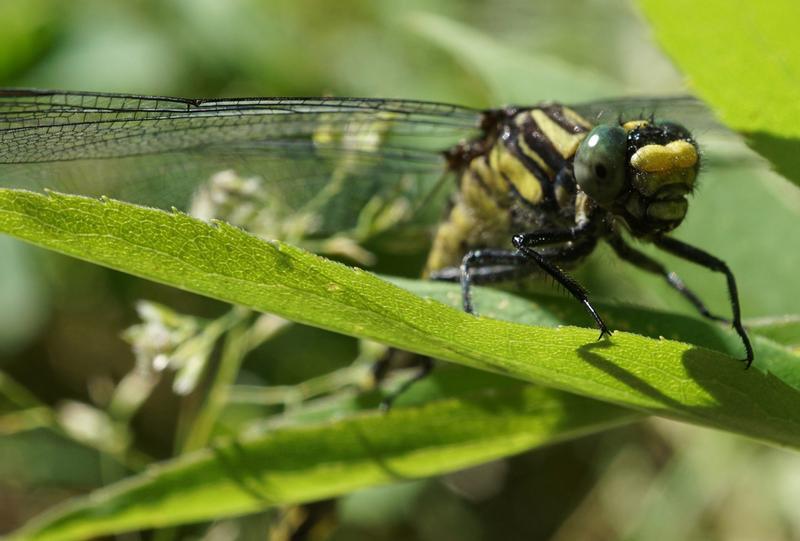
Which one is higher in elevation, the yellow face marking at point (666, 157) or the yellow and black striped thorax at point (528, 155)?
the yellow and black striped thorax at point (528, 155)

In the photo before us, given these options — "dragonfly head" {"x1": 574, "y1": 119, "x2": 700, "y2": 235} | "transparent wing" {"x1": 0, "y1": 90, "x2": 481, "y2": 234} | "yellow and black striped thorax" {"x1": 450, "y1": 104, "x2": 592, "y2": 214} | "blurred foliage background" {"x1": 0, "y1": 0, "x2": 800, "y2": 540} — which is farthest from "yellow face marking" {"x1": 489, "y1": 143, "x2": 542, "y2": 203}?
"blurred foliage background" {"x1": 0, "y1": 0, "x2": 800, "y2": 540}

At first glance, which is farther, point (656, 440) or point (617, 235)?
point (656, 440)

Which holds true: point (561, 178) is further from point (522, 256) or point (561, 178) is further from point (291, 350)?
point (291, 350)

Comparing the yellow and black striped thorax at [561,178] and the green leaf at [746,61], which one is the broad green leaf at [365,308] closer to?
the green leaf at [746,61]

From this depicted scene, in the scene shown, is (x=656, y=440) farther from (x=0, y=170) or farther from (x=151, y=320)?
(x=0, y=170)

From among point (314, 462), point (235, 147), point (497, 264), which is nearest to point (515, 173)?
point (497, 264)

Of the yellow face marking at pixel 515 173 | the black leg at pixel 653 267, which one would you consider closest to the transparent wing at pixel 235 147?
the yellow face marking at pixel 515 173

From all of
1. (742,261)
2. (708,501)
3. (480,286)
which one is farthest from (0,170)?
(708,501)
